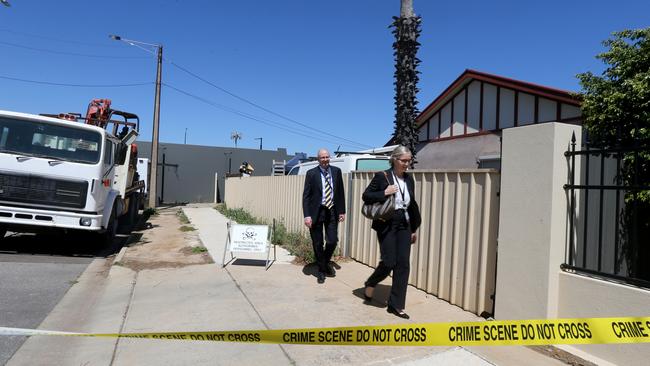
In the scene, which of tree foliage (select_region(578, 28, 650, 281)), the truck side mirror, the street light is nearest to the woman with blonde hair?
tree foliage (select_region(578, 28, 650, 281))

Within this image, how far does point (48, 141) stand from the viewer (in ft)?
27.3

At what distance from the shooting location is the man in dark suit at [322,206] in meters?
6.25

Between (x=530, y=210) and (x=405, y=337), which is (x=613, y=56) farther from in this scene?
(x=405, y=337)

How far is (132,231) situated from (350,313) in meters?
9.63

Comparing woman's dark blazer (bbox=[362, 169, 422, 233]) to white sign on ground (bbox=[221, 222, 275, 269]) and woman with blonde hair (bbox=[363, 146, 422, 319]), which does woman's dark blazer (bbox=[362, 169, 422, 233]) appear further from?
white sign on ground (bbox=[221, 222, 275, 269])

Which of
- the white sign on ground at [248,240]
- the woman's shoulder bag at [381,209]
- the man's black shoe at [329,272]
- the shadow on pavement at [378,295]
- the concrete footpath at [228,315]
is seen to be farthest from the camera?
the white sign on ground at [248,240]

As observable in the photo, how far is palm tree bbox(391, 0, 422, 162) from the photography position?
983cm

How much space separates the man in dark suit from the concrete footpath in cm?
51

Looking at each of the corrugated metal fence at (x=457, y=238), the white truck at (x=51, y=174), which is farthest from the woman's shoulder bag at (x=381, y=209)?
the white truck at (x=51, y=174)

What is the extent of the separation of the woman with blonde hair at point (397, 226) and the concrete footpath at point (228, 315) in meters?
0.31

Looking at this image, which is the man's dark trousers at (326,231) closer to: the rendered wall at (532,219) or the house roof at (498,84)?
the rendered wall at (532,219)

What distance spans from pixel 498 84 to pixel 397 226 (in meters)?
9.48

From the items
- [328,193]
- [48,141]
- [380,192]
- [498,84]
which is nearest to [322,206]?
[328,193]

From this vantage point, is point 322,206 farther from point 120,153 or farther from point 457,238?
point 120,153
